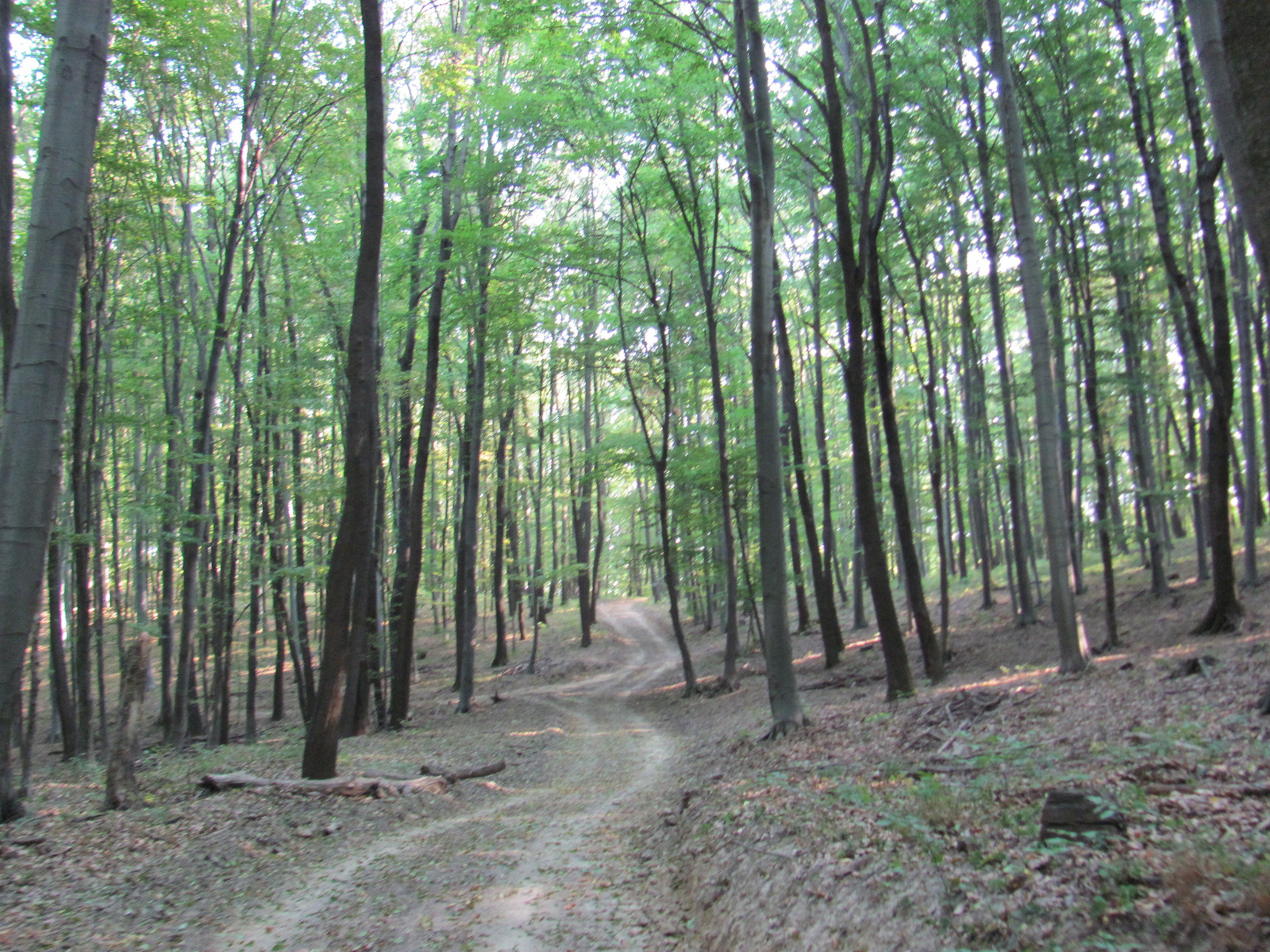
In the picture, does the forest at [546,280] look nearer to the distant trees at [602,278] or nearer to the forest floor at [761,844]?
the distant trees at [602,278]

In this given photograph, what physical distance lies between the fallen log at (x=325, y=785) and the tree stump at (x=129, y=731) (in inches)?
29.5

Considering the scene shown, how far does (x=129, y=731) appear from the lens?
7.99 m

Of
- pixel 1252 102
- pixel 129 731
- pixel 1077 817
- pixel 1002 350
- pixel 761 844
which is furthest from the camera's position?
pixel 1002 350

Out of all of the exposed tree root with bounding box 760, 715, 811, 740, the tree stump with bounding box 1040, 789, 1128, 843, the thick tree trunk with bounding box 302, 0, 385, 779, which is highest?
the thick tree trunk with bounding box 302, 0, 385, 779

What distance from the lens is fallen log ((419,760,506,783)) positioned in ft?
33.3

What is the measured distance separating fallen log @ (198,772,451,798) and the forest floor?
0.15 metres

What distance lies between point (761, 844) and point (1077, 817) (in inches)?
91.7

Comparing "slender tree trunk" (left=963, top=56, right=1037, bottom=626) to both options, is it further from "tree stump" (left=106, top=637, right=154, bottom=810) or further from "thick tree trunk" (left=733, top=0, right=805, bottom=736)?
"tree stump" (left=106, top=637, right=154, bottom=810)

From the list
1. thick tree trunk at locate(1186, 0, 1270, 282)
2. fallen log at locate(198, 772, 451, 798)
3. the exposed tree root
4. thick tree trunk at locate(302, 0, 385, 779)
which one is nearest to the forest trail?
fallen log at locate(198, 772, 451, 798)

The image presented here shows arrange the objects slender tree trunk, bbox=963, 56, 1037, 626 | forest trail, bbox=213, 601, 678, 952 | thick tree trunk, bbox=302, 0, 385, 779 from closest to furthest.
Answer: forest trail, bbox=213, 601, 678, 952
thick tree trunk, bbox=302, 0, 385, 779
slender tree trunk, bbox=963, 56, 1037, 626

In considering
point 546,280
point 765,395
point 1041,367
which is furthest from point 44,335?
point 546,280

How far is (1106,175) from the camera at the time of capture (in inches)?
532

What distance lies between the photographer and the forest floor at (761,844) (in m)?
3.50

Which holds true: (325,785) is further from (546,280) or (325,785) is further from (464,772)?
(546,280)
